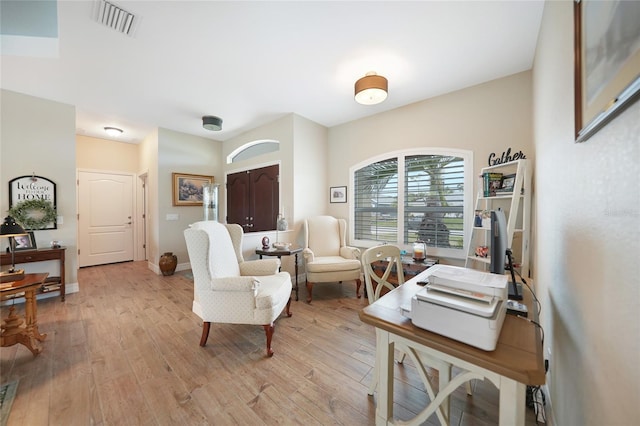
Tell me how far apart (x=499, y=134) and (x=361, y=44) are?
6.25ft

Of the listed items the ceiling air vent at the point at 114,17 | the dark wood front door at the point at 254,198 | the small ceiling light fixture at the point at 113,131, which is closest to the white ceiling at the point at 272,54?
the ceiling air vent at the point at 114,17

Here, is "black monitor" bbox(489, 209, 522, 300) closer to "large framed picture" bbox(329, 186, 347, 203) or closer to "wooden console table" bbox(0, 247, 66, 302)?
"large framed picture" bbox(329, 186, 347, 203)

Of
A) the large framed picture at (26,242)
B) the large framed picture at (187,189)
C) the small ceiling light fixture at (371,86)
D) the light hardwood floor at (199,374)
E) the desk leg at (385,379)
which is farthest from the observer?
the large framed picture at (187,189)

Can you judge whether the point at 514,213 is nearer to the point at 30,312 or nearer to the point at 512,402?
the point at 512,402

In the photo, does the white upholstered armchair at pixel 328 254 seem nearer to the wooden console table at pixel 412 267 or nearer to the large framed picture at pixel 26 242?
the wooden console table at pixel 412 267

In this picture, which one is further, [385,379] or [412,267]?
[412,267]

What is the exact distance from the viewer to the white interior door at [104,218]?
475 centimetres

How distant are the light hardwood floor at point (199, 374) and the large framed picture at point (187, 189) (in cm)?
239

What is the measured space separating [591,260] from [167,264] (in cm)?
511

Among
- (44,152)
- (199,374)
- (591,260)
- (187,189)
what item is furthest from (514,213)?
(44,152)

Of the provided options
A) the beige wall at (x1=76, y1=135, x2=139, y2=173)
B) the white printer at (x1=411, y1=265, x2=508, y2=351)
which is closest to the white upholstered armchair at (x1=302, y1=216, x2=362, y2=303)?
the white printer at (x1=411, y1=265, x2=508, y2=351)

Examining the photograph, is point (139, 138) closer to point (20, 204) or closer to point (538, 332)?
point (20, 204)

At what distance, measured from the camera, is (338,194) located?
13.6ft

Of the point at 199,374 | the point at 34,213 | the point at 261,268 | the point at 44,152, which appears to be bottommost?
the point at 199,374
